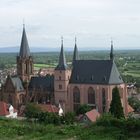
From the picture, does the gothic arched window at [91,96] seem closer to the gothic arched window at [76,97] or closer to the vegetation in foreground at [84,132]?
the gothic arched window at [76,97]

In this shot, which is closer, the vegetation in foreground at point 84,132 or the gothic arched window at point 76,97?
the vegetation in foreground at point 84,132

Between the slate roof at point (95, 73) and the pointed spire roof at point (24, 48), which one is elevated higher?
the pointed spire roof at point (24, 48)

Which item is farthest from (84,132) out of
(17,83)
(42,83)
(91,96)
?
(17,83)

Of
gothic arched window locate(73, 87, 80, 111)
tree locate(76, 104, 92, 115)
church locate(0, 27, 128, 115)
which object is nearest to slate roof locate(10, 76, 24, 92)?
church locate(0, 27, 128, 115)

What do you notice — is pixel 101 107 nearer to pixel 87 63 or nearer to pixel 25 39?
pixel 87 63

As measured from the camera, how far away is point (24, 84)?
66.1 m

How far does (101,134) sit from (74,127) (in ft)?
8.45

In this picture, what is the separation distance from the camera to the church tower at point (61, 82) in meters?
62.2

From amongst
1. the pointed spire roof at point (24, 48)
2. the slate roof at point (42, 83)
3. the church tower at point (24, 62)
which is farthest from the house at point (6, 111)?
the pointed spire roof at point (24, 48)

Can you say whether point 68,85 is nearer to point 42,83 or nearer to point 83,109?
point 42,83

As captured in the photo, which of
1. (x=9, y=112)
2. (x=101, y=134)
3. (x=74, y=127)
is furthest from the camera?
(x=9, y=112)

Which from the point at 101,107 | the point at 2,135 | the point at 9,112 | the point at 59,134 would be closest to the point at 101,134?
the point at 59,134

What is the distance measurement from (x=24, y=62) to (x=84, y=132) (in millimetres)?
46439

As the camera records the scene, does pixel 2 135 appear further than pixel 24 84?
No
